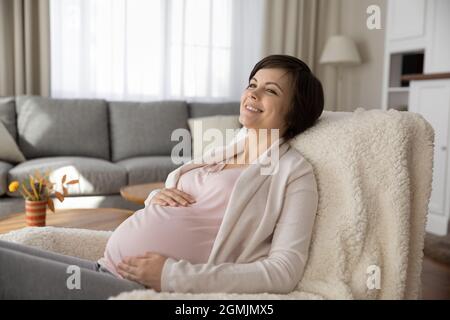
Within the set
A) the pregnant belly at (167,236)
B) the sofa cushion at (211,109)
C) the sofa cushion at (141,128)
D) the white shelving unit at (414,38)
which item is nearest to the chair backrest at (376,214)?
the pregnant belly at (167,236)

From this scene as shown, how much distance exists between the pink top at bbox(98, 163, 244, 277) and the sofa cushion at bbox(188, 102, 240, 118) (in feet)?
8.88

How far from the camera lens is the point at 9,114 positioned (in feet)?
10.7

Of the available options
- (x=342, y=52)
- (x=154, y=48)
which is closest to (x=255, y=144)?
(x=154, y=48)

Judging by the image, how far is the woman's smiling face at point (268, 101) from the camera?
1.11 metres

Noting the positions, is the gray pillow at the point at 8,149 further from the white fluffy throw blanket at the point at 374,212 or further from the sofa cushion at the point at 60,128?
the white fluffy throw blanket at the point at 374,212

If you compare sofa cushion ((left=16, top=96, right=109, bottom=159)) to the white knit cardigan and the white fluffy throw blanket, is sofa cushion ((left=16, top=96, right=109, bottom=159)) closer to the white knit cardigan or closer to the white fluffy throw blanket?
the white knit cardigan

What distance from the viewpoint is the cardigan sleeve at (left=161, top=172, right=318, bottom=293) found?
2.89 ft

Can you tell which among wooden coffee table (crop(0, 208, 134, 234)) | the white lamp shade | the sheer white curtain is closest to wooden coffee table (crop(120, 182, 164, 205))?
wooden coffee table (crop(0, 208, 134, 234))

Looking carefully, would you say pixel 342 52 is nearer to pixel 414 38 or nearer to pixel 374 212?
pixel 414 38

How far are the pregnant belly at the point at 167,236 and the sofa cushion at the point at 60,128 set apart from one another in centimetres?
245

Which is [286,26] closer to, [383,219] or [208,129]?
[208,129]

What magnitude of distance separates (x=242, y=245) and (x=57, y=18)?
10.9 ft

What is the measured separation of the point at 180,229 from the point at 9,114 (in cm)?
274
